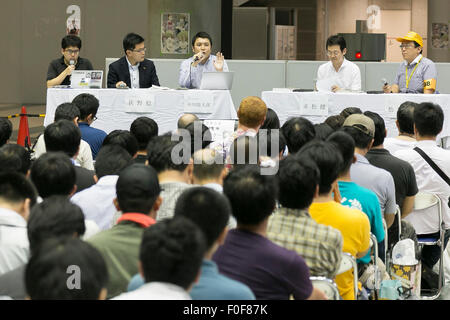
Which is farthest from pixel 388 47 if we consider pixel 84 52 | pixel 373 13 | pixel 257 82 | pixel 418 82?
pixel 418 82

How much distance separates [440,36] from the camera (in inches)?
677

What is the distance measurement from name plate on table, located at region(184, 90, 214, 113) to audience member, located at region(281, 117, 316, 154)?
272 cm

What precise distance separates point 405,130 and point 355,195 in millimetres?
1814

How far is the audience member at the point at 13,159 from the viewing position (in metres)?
3.91

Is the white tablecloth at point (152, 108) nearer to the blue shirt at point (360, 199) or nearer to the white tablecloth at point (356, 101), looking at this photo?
the white tablecloth at point (356, 101)

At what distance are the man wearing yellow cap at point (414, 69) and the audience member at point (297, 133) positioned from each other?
3387mm

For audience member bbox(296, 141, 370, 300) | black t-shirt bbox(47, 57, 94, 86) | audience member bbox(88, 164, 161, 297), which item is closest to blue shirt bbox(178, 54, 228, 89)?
black t-shirt bbox(47, 57, 94, 86)

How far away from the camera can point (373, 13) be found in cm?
1741

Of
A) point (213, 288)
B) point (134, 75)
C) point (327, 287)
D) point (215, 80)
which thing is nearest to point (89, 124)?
point (215, 80)

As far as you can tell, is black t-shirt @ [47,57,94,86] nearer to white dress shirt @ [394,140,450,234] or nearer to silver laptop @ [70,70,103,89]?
silver laptop @ [70,70,103,89]

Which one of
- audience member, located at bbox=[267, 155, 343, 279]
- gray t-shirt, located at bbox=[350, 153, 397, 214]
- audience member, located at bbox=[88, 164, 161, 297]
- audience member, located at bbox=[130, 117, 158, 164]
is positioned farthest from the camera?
audience member, located at bbox=[130, 117, 158, 164]

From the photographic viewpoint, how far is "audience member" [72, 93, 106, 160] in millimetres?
5848

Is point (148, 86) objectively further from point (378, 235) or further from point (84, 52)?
point (84, 52)

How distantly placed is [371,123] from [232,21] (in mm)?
12189
